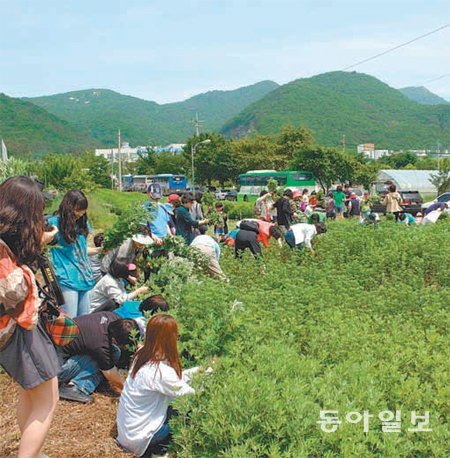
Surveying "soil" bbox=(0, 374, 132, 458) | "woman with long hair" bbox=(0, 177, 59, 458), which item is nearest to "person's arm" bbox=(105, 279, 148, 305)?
"soil" bbox=(0, 374, 132, 458)

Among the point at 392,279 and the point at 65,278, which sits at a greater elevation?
the point at 65,278

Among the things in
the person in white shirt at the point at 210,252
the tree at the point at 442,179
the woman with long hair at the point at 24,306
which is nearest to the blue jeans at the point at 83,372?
the woman with long hair at the point at 24,306

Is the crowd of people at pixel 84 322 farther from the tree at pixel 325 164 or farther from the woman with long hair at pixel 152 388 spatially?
the tree at pixel 325 164

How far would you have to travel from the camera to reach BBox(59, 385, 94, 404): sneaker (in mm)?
4824

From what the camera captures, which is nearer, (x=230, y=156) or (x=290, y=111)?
(x=230, y=156)

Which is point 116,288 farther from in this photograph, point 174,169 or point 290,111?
point 290,111

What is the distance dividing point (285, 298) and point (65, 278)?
6.54 ft

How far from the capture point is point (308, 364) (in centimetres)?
399

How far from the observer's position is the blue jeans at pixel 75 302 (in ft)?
17.6

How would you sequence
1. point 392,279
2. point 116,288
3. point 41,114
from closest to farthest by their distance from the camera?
point 116,288, point 392,279, point 41,114

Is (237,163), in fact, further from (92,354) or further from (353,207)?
(92,354)

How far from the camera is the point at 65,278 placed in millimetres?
5363

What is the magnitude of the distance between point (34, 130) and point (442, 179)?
121 meters

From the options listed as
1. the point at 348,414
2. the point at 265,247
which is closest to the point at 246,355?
the point at 348,414
